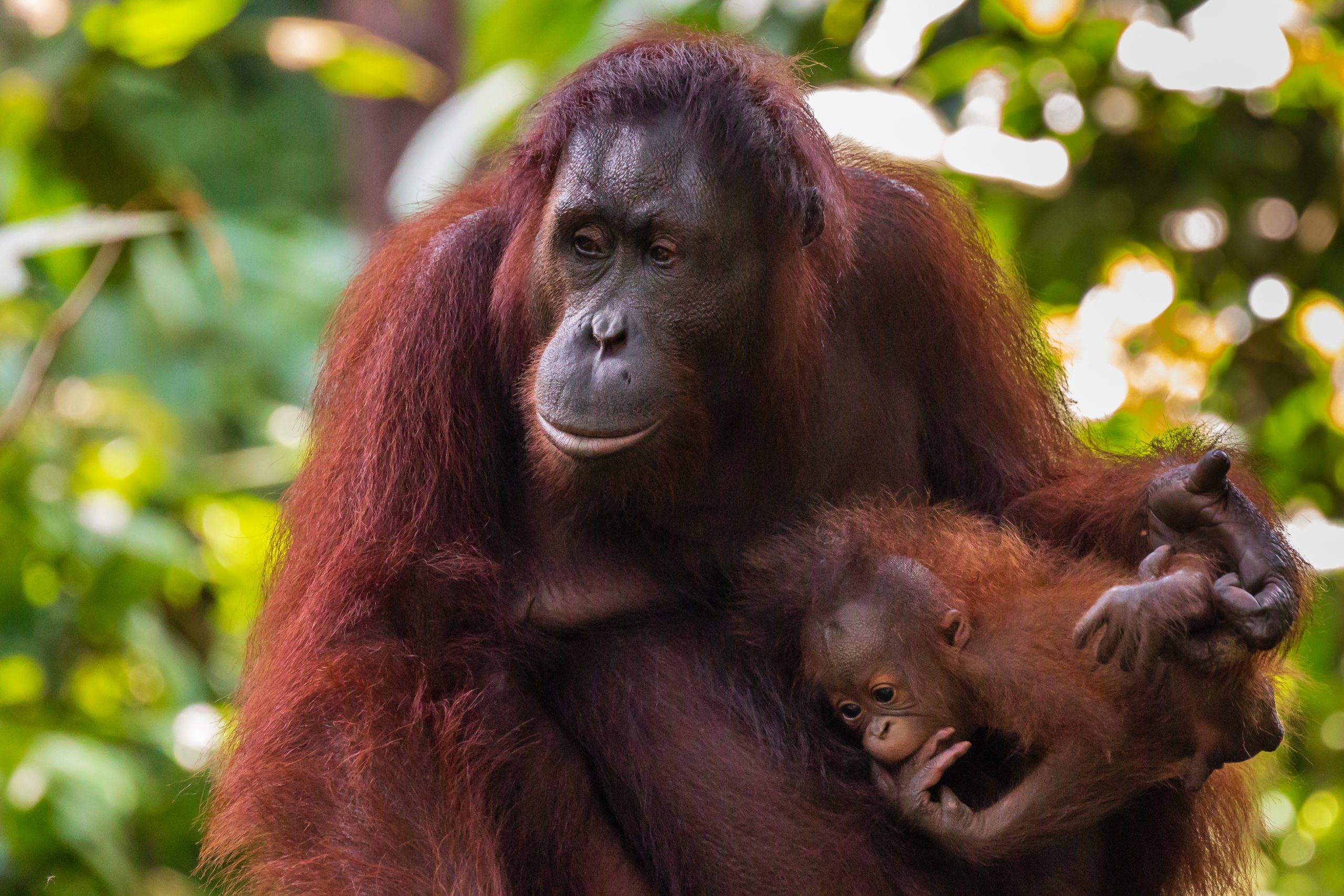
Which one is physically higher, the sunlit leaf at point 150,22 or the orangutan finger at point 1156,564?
the sunlit leaf at point 150,22

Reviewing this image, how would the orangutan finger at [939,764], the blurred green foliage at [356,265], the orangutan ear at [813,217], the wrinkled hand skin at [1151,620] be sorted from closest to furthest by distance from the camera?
the wrinkled hand skin at [1151,620] < the orangutan finger at [939,764] < the orangutan ear at [813,217] < the blurred green foliage at [356,265]

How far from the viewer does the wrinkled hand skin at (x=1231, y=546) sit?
2.19m

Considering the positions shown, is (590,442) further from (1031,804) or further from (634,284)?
(1031,804)

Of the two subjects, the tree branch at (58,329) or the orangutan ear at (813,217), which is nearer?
the orangutan ear at (813,217)

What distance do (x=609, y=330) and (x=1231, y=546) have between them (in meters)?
1.01

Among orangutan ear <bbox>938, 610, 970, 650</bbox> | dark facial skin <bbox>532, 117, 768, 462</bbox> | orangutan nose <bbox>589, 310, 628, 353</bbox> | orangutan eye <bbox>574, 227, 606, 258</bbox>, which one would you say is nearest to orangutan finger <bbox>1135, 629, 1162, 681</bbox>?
orangutan ear <bbox>938, 610, 970, 650</bbox>

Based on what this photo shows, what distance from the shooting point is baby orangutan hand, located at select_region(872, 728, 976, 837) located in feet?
7.47

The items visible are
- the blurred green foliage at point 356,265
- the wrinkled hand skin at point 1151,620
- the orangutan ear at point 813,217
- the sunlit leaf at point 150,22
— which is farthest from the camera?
the sunlit leaf at point 150,22

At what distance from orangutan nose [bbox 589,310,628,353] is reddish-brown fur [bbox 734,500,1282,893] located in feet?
1.65

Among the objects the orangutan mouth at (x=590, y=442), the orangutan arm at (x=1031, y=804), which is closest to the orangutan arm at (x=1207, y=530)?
the orangutan arm at (x=1031, y=804)

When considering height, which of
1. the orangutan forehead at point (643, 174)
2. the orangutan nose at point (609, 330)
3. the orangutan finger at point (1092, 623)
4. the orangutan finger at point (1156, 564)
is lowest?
the orangutan finger at point (1092, 623)

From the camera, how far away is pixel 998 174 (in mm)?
3766

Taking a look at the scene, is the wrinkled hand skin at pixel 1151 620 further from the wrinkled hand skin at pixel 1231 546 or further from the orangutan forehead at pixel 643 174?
the orangutan forehead at pixel 643 174

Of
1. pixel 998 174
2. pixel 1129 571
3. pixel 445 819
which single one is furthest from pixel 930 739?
pixel 998 174
